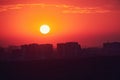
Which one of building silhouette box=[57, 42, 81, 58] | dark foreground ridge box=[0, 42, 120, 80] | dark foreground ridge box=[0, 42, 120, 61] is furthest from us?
building silhouette box=[57, 42, 81, 58]

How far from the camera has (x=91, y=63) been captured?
37031mm

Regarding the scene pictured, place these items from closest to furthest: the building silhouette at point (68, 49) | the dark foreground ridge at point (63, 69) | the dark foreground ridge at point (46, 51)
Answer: the dark foreground ridge at point (63, 69)
the dark foreground ridge at point (46, 51)
the building silhouette at point (68, 49)

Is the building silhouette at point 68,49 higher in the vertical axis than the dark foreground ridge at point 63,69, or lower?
higher

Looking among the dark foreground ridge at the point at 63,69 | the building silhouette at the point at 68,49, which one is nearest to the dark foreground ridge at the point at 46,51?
the building silhouette at the point at 68,49

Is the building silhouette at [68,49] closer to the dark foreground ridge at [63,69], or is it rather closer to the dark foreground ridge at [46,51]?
the dark foreground ridge at [46,51]

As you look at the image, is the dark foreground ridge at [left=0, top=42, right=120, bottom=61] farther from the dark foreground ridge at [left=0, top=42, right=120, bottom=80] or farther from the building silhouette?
the dark foreground ridge at [left=0, top=42, right=120, bottom=80]

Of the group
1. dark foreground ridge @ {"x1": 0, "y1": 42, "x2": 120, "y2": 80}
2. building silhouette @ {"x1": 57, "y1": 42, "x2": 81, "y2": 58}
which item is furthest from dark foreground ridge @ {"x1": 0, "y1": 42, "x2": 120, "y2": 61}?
dark foreground ridge @ {"x1": 0, "y1": 42, "x2": 120, "y2": 80}

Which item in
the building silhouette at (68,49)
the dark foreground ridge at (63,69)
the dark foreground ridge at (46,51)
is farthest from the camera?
the building silhouette at (68,49)

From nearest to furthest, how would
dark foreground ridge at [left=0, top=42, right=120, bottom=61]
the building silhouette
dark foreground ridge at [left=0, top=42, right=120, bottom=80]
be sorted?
dark foreground ridge at [left=0, top=42, right=120, bottom=80], dark foreground ridge at [left=0, top=42, right=120, bottom=61], the building silhouette

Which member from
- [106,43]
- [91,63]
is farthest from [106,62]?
[106,43]

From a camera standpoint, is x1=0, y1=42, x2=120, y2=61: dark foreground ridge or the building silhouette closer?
x1=0, y1=42, x2=120, y2=61: dark foreground ridge

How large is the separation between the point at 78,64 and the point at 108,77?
4.06 m

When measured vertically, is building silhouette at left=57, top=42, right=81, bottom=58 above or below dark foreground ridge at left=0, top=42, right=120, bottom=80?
above

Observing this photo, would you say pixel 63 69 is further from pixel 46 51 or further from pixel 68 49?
pixel 68 49
